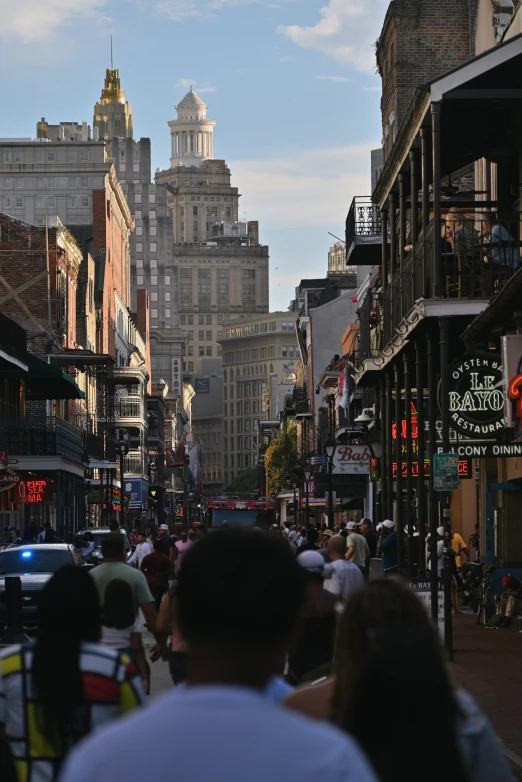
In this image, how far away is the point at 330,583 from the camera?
40.7 ft

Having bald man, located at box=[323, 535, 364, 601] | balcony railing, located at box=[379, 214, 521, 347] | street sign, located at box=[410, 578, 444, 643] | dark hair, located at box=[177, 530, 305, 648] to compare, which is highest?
balcony railing, located at box=[379, 214, 521, 347]

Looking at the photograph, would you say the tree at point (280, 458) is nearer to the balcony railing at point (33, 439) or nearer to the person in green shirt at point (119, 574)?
the balcony railing at point (33, 439)

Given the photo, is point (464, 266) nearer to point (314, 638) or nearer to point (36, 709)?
point (314, 638)

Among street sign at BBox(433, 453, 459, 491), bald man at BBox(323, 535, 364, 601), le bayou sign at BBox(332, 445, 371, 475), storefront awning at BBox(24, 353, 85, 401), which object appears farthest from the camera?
storefront awning at BBox(24, 353, 85, 401)

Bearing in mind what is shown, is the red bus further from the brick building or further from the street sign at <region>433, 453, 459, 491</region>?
the street sign at <region>433, 453, 459, 491</region>

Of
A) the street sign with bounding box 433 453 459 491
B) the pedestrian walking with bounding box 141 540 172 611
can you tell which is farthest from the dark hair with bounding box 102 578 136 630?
the pedestrian walking with bounding box 141 540 172 611

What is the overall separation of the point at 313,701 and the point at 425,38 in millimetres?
37680

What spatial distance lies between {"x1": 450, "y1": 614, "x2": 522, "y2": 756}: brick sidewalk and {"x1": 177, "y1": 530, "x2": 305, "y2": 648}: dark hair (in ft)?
27.6

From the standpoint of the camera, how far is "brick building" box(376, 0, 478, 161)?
40.8 metres

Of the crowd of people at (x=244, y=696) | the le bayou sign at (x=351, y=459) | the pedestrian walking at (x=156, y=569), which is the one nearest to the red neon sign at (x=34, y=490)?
the le bayou sign at (x=351, y=459)

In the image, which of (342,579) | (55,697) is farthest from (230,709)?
(342,579)

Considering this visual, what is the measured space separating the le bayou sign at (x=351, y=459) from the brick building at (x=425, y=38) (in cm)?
923

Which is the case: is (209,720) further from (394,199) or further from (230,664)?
(394,199)

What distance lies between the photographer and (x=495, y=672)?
16.7 meters
